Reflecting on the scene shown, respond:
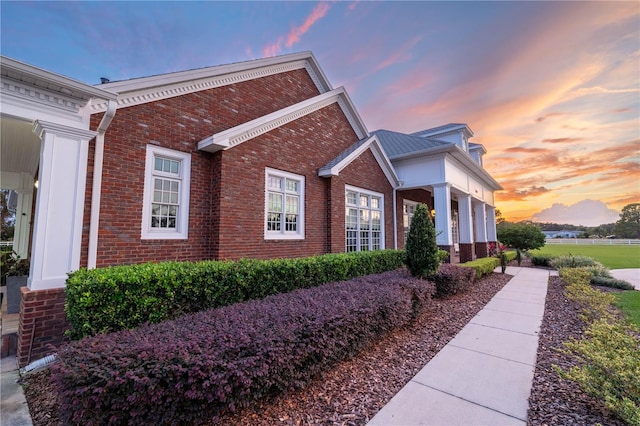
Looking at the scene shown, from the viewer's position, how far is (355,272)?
314 inches

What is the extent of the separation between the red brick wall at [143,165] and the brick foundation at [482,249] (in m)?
17.3

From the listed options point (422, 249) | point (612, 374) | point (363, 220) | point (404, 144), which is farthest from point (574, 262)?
point (612, 374)

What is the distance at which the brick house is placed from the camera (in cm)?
440

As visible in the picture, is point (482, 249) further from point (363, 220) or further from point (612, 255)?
point (612, 255)

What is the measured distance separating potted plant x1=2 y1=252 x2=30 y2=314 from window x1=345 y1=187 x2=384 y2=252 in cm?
944

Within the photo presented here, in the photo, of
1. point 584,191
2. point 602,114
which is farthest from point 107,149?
point 584,191

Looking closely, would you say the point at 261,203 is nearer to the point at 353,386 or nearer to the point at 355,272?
the point at 355,272

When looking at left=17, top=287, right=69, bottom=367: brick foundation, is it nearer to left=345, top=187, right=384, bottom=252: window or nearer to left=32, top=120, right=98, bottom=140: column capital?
left=32, top=120, right=98, bottom=140: column capital

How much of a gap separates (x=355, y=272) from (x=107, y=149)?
6.74m

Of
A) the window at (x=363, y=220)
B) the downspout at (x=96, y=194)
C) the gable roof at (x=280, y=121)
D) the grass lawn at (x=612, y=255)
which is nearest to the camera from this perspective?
the downspout at (x=96, y=194)

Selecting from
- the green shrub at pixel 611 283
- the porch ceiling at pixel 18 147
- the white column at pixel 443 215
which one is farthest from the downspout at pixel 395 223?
the porch ceiling at pixel 18 147

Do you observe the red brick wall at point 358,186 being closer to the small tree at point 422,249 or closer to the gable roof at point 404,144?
the gable roof at point 404,144

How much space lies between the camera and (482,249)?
18828mm

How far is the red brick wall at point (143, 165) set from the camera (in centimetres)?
556
